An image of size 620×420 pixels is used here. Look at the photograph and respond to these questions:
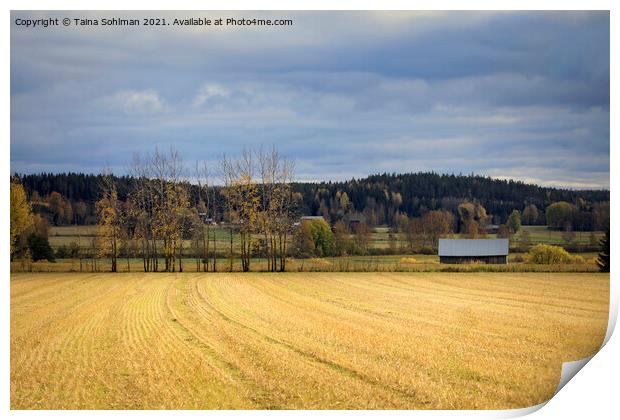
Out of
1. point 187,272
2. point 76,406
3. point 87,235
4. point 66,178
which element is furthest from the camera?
point 187,272

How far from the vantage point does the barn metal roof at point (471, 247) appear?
1302 cm

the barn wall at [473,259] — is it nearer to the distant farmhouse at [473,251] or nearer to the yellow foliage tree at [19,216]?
the distant farmhouse at [473,251]

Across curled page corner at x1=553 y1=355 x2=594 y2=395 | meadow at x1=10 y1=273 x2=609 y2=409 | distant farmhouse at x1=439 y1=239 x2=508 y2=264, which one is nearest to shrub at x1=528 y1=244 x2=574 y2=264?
meadow at x1=10 y1=273 x2=609 y2=409

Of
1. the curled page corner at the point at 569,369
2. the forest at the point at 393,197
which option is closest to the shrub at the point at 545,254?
the forest at the point at 393,197

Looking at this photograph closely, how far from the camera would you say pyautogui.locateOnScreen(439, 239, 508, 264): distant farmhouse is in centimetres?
1303

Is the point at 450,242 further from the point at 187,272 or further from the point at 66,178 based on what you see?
the point at 66,178

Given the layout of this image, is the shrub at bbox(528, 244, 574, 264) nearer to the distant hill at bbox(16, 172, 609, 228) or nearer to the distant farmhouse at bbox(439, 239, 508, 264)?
the distant farmhouse at bbox(439, 239, 508, 264)

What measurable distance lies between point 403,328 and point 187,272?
4448 mm

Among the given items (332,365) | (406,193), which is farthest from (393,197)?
(332,365)

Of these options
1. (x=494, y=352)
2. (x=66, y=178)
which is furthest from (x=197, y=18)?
(x=494, y=352)

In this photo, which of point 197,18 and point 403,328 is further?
point 403,328

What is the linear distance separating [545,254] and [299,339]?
199 inches

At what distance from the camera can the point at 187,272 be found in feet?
44.5
